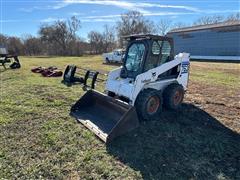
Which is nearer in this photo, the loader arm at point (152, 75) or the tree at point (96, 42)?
the loader arm at point (152, 75)

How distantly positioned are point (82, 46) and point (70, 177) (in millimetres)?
49911

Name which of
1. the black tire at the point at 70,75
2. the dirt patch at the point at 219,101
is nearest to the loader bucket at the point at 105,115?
the dirt patch at the point at 219,101

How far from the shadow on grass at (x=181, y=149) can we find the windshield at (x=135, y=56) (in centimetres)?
146

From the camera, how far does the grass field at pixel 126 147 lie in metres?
3.46

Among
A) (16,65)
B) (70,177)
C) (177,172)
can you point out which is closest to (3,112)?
(70,177)

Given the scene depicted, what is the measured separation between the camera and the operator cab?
543cm

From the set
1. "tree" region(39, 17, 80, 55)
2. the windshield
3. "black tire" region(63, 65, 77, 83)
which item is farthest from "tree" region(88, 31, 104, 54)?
the windshield

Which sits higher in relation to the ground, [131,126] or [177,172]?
[131,126]

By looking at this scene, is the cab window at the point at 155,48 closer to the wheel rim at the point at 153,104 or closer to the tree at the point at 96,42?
the wheel rim at the point at 153,104

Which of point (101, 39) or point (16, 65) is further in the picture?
point (101, 39)

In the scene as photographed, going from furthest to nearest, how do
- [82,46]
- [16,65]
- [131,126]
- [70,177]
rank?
[82,46]
[16,65]
[131,126]
[70,177]

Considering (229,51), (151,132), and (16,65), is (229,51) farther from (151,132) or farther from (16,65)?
(151,132)

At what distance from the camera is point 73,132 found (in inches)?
189

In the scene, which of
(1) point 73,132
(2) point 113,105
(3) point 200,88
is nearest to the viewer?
(1) point 73,132
